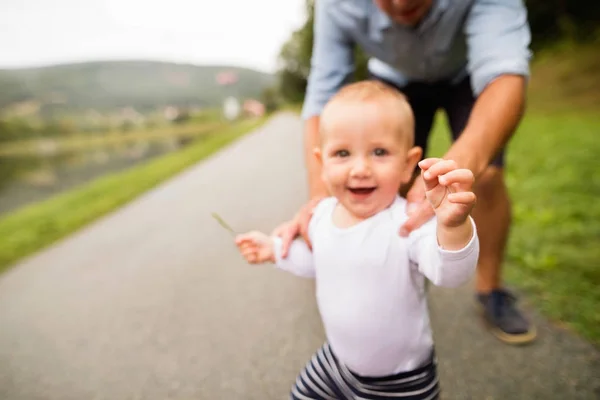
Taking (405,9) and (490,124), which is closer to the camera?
(490,124)

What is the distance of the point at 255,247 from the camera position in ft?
4.32

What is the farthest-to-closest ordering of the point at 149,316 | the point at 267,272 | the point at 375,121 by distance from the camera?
the point at 267,272, the point at 149,316, the point at 375,121

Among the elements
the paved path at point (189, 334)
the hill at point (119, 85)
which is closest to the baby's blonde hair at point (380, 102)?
the paved path at point (189, 334)

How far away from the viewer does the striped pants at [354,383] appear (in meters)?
1.17

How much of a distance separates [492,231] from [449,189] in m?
1.15

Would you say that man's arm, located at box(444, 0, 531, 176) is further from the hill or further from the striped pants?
the hill

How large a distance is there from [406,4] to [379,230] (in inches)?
29.1

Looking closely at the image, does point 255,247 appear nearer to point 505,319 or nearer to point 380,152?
point 380,152

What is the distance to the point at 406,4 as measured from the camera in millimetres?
1372

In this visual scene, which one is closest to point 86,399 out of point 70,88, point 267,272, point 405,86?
point 267,272

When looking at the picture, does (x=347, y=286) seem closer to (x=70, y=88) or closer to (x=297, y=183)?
(x=297, y=183)

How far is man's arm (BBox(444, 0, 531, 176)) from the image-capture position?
1.18 metres

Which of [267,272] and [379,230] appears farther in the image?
[267,272]

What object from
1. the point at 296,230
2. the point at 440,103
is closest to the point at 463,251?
the point at 296,230
